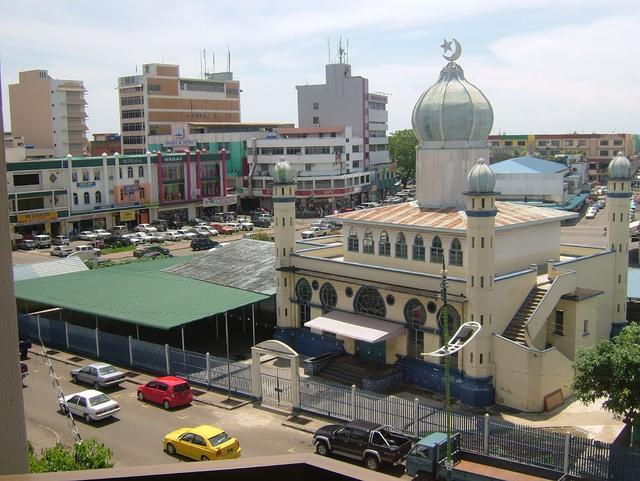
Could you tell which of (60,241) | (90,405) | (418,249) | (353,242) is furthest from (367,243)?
(60,241)

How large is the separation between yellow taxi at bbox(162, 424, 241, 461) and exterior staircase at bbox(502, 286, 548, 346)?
1078cm

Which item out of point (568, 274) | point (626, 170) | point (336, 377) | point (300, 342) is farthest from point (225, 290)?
point (626, 170)

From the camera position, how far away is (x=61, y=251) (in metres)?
57.4

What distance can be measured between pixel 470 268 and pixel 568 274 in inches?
194

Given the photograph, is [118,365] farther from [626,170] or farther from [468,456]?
[626,170]

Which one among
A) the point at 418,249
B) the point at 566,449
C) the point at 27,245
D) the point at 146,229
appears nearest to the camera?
the point at 566,449

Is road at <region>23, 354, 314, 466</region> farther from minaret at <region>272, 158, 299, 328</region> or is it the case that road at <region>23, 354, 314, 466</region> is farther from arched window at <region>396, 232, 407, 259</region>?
arched window at <region>396, 232, 407, 259</region>

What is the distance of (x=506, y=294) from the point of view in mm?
26141

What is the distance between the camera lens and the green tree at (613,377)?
1914 cm

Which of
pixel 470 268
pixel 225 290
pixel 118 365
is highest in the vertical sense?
Result: pixel 470 268

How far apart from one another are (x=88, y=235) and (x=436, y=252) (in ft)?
148

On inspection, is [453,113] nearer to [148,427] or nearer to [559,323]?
[559,323]

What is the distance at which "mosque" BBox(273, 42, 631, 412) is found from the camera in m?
24.9

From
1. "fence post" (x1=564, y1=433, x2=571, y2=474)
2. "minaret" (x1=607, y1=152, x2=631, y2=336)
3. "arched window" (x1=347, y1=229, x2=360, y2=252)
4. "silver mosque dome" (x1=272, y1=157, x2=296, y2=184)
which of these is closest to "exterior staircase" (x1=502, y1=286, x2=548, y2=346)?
"minaret" (x1=607, y1=152, x2=631, y2=336)
